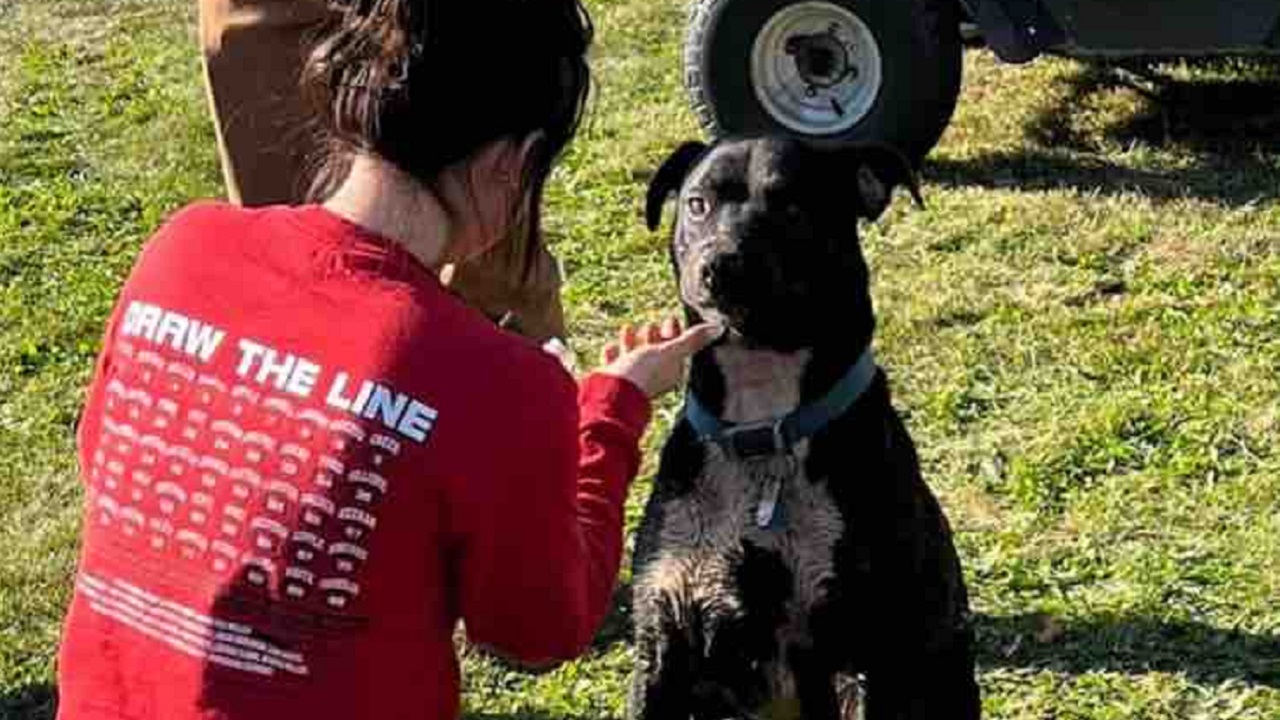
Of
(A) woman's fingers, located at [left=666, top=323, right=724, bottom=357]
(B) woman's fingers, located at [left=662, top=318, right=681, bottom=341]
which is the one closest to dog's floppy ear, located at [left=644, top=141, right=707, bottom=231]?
(A) woman's fingers, located at [left=666, top=323, right=724, bottom=357]

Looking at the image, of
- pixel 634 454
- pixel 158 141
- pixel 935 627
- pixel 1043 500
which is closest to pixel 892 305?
pixel 1043 500

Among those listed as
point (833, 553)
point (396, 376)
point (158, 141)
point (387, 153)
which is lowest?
point (158, 141)

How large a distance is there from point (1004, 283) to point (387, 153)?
15.2 feet

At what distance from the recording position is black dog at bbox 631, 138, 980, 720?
12.3 feet

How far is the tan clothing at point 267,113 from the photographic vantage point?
427 cm

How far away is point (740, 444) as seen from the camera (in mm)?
3791

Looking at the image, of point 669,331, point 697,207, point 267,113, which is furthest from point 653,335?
point 267,113

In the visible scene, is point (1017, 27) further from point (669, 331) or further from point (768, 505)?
point (669, 331)

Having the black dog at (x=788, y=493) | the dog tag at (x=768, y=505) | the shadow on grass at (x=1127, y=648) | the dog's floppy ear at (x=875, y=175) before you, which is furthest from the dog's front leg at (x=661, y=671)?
the shadow on grass at (x=1127, y=648)

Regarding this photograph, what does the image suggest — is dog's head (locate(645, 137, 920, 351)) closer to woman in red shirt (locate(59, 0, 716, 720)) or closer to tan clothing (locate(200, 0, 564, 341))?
tan clothing (locate(200, 0, 564, 341))

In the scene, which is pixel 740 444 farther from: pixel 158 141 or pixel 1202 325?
pixel 158 141

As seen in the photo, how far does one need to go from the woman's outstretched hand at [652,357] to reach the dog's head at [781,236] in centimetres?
79

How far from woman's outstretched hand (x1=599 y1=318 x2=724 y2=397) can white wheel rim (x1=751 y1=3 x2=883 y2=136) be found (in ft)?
15.1

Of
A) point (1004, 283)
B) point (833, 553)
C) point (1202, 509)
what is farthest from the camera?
point (1004, 283)
